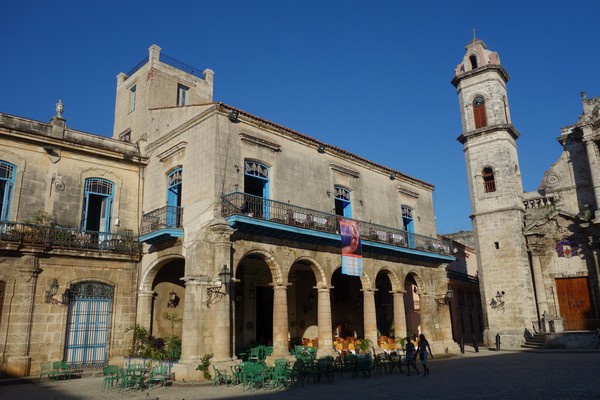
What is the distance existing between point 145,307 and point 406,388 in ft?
31.6

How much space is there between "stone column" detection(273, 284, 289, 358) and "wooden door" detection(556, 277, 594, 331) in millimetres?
18090

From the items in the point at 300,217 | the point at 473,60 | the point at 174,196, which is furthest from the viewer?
the point at 473,60

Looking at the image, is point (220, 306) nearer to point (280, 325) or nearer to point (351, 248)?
point (280, 325)

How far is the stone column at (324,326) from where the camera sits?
16.0 metres

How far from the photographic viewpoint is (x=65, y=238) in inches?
607

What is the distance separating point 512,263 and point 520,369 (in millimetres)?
12331

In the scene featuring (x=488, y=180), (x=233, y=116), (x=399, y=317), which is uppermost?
(x=488, y=180)

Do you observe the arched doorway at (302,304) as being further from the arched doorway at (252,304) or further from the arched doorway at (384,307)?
the arched doorway at (384,307)

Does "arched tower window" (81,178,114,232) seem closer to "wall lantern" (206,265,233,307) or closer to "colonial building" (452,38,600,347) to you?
"wall lantern" (206,265,233,307)

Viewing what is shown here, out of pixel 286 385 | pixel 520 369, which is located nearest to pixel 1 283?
pixel 286 385

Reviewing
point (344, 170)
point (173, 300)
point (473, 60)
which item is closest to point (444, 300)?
point (344, 170)

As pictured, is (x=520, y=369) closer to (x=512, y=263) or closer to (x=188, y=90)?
(x=512, y=263)

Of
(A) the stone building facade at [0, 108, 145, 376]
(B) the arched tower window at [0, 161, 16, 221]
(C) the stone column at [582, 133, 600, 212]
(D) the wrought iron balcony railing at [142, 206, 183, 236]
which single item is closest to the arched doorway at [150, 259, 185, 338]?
(A) the stone building facade at [0, 108, 145, 376]

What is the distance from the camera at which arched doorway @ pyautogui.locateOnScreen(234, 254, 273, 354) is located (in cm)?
1748
